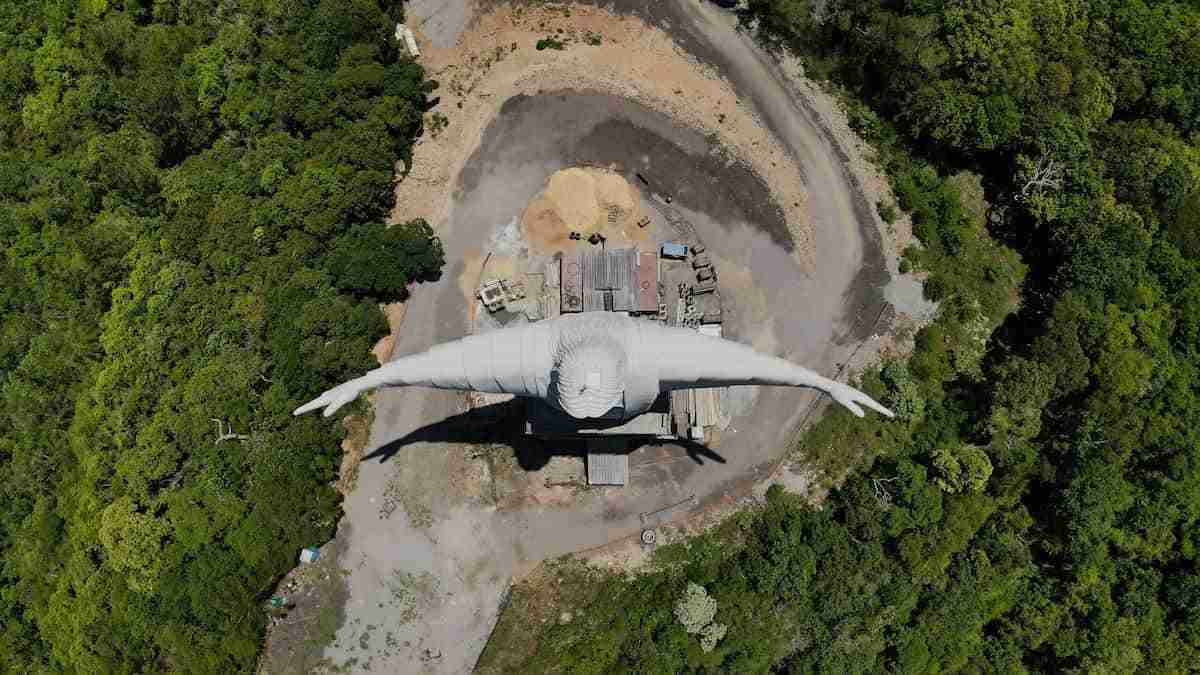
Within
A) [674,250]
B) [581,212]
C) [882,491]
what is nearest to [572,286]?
[581,212]

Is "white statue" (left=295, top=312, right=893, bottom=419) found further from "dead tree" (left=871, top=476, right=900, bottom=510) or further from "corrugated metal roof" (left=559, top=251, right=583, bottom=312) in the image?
"dead tree" (left=871, top=476, right=900, bottom=510)

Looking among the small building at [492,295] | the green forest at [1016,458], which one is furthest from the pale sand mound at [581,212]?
the green forest at [1016,458]

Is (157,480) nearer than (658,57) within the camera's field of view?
Yes

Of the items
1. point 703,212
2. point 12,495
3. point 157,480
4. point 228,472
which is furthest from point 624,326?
point 12,495

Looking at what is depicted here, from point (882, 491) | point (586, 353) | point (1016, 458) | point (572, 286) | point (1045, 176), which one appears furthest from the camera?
point (572, 286)

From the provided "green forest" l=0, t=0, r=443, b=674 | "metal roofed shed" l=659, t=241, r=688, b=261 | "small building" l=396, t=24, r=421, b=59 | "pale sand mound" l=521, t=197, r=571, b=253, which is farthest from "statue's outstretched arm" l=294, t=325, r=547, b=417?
"small building" l=396, t=24, r=421, b=59

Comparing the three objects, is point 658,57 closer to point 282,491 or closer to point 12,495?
point 282,491

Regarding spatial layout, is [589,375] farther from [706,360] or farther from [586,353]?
[706,360]
